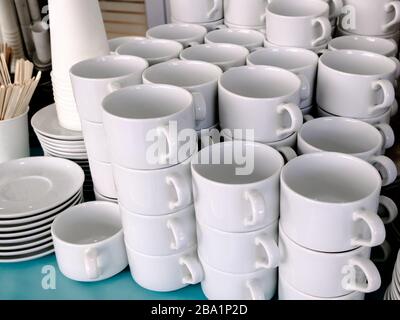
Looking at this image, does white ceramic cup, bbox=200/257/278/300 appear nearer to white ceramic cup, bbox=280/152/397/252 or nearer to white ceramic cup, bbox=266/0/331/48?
white ceramic cup, bbox=280/152/397/252

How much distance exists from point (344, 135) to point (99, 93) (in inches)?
12.1

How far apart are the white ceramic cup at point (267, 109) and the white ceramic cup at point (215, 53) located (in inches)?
3.6

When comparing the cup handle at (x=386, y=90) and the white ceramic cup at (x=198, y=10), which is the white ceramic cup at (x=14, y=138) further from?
the cup handle at (x=386, y=90)

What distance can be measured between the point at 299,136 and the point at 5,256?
42 cm

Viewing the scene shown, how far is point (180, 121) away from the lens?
0.58 metres

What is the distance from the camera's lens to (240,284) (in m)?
0.63

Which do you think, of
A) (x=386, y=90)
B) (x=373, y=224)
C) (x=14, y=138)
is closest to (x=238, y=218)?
(x=373, y=224)

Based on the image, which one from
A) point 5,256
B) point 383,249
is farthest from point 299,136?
point 5,256

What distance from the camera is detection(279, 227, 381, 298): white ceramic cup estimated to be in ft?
1.81

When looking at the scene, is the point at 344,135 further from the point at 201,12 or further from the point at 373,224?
the point at 201,12

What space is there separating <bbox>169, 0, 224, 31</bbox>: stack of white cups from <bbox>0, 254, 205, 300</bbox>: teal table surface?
0.44 meters

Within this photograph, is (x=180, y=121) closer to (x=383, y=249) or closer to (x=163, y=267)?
(x=163, y=267)

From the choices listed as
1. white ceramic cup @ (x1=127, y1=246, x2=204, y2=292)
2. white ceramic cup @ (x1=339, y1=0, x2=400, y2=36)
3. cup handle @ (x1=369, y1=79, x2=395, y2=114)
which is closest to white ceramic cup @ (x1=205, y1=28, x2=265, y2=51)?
white ceramic cup @ (x1=339, y1=0, x2=400, y2=36)

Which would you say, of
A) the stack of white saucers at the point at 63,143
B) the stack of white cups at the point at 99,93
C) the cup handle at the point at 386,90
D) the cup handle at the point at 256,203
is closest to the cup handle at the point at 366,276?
the cup handle at the point at 256,203
